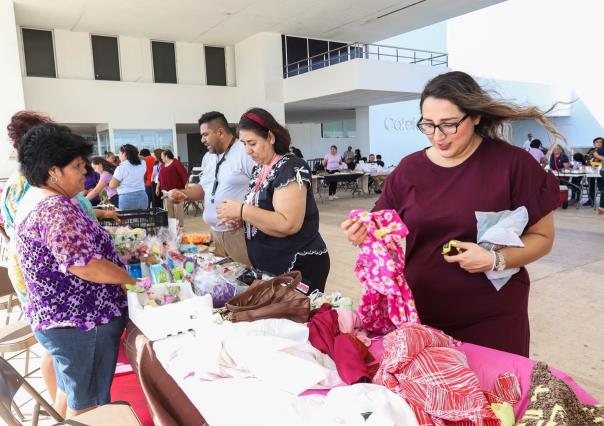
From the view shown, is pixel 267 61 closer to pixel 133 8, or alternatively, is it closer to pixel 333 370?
pixel 133 8

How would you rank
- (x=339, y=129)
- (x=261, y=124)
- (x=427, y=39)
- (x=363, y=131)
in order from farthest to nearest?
(x=339, y=129) < (x=427, y=39) < (x=363, y=131) < (x=261, y=124)

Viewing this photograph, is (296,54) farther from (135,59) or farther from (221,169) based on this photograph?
(221,169)

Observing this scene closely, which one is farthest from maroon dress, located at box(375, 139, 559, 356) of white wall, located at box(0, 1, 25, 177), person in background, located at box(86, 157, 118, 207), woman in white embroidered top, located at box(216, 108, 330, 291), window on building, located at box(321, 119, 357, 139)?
window on building, located at box(321, 119, 357, 139)

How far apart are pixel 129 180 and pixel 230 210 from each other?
5113 mm

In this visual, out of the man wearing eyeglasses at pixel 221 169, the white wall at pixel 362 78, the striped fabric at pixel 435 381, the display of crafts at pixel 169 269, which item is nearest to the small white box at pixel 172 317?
the display of crafts at pixel 169 269

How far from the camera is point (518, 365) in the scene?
1292 mm

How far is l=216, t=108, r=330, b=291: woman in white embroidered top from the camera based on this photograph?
2201mm

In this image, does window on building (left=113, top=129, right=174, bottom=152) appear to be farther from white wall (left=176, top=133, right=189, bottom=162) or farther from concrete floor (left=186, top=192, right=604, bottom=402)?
concrete floor (left=186, top=192, right=604, bottom=402)

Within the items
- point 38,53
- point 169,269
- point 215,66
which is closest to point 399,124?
point 215,66

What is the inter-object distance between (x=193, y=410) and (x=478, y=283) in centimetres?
105

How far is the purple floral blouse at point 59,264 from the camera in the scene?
172 cm

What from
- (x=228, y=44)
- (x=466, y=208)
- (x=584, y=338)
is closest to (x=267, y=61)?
(x=228, y=44)

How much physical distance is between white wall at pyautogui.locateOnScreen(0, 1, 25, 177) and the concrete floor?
857 cm

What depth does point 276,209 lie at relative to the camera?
2229mm
